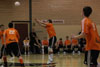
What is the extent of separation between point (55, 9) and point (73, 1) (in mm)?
1758

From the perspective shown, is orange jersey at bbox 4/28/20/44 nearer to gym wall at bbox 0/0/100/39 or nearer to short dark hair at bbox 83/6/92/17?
short dark hair at bbox 83/6/92/17

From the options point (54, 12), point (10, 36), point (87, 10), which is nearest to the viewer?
point (87, 10)

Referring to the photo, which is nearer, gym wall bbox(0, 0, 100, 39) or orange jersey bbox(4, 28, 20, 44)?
orange jersey bbox(4, 28, 20, 44)

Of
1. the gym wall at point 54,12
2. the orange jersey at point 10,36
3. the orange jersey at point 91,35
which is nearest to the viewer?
the orange jersey at point 91,35

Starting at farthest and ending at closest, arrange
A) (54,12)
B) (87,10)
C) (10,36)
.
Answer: (54,12) → (10,36) → (87,10)

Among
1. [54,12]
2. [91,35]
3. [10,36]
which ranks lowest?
[10,36]

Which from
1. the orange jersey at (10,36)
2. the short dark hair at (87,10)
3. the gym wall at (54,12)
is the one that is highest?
the gym wall at (54,12)

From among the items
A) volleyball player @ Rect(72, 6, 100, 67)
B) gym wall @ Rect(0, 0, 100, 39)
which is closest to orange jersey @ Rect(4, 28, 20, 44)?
volleyball player @ Rect(72, 6, 100, 67)

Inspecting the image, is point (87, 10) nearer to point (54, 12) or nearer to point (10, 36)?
point (10, 36)

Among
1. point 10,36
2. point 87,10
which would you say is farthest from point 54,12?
point 87,10

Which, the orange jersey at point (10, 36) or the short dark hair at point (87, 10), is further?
the orange jersey at point (10, 36)

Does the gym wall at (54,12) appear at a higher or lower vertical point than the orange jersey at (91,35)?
higher

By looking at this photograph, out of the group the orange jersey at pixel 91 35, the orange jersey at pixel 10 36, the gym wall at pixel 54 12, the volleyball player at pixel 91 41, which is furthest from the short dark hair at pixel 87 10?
the gym wall at pixel 54 12

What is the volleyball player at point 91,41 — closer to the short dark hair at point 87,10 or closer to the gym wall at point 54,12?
the short dark hair at point 87,10
